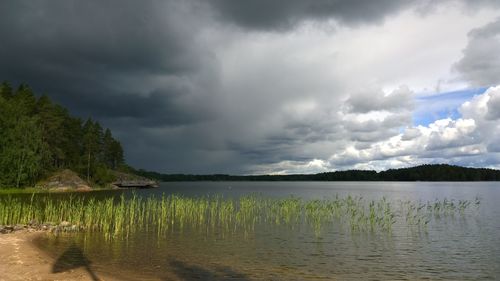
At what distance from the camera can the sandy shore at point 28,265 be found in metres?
16.2

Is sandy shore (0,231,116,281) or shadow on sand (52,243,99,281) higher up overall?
sandy shore (0,231,116,281)

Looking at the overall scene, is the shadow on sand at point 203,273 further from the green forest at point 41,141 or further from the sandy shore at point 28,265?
the green forest at point 41,141

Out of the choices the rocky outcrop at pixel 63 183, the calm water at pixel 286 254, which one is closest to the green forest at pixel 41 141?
the rocky outcrop at pixel 63 183

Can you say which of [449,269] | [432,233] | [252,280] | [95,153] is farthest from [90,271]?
[95,153]

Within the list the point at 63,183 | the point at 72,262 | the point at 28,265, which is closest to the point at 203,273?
the point at 72,262

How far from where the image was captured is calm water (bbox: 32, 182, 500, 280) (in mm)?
19453

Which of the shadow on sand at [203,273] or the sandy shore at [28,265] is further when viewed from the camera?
the shadow on sand at [203,273]

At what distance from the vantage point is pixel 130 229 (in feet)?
107

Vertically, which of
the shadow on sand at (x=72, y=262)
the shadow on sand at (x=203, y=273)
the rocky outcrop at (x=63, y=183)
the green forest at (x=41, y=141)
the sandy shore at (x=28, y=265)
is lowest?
the shadow on sand at (x=203, y=273)

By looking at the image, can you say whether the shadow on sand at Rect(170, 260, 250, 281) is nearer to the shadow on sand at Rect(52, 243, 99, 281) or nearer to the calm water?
the calm water

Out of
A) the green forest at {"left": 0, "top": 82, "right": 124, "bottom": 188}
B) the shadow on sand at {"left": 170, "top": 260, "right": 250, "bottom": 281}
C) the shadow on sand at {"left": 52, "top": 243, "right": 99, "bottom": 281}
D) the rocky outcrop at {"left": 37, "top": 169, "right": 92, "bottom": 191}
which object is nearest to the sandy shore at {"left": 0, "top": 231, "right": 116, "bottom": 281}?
the shadow on sand at {"left": 52, "top": 243, "right": 99, "bottom": 281}

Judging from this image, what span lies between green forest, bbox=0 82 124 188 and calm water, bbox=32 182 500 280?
61.5m

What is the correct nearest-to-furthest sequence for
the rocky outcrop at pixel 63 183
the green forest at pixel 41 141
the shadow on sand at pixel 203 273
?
the shadow on sand at pixel 203 273 → the green forest at pixel 41 141 → the rocky outcrop at pixel 63 183

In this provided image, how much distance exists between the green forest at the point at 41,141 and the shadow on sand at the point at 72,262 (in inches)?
2597
